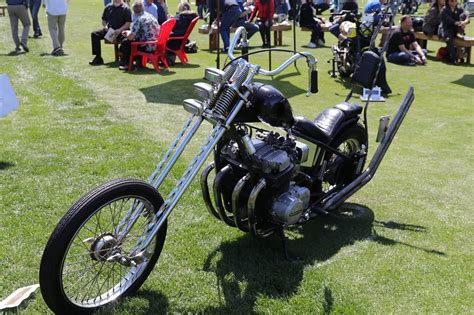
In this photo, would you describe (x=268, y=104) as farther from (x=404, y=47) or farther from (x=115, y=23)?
(x=404, y=47)

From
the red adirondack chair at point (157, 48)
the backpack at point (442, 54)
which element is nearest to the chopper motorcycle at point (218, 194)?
the red adirondack chair at point (157, 48)

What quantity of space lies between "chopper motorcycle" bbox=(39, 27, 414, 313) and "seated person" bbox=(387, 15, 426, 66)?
28.5 feet

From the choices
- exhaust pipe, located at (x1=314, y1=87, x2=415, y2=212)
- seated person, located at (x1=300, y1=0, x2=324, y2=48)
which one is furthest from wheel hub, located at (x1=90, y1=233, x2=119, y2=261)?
seated person, located at (x1=300, y1=0, x2=324, y2=48)

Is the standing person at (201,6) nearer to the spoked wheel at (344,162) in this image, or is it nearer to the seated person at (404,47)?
the seated person at (404,47)

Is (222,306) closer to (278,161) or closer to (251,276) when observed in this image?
(251,276)

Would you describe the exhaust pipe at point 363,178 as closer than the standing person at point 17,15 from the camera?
Yes

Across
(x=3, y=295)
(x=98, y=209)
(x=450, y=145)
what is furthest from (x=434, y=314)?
(x=450, y=145)

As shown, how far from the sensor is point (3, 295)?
11.3ft

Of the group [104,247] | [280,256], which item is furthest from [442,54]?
[104,247]

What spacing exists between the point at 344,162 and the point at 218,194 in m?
1.46

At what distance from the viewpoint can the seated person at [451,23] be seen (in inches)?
492

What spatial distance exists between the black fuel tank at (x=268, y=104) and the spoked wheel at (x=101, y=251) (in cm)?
89

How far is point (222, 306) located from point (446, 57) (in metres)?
11.4

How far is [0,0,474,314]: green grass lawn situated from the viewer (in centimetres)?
351
